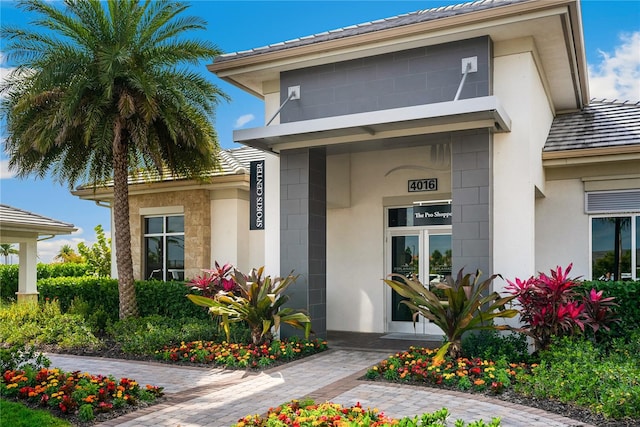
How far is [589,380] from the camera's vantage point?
6840 mm

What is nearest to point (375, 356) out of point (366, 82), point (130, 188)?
point (366, 82)

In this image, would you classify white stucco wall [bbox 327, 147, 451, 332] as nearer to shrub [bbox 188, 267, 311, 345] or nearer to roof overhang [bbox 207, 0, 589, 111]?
roof overhang [bbox 207, 0, 589, 111]

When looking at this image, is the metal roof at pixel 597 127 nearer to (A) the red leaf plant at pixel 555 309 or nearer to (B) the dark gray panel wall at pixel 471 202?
(B) the dark gray panel wall at pixel 471 202

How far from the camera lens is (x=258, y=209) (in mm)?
12156

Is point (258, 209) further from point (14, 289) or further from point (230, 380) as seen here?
point (14, 289)

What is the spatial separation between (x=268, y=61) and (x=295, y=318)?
16.1ft

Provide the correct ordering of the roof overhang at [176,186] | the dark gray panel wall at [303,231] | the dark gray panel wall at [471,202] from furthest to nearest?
the roof overhang at [176,186]
the dark gray panel wall at [303,231]
the dark gray panel wall at [471,202]

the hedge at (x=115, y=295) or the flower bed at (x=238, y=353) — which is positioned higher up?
the hedge at (x=115, y=295)

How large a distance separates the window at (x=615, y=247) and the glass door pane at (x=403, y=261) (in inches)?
144

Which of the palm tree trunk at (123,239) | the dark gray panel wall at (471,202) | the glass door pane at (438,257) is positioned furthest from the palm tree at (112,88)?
the dark gray panel wall at (471,202)

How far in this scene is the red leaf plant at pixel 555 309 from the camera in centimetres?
863

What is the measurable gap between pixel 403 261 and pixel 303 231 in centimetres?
314

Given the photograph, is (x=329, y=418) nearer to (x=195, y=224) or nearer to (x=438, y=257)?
(x=438, y=257)

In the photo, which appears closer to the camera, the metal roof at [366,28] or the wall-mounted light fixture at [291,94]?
the metal roof at [366,28]
